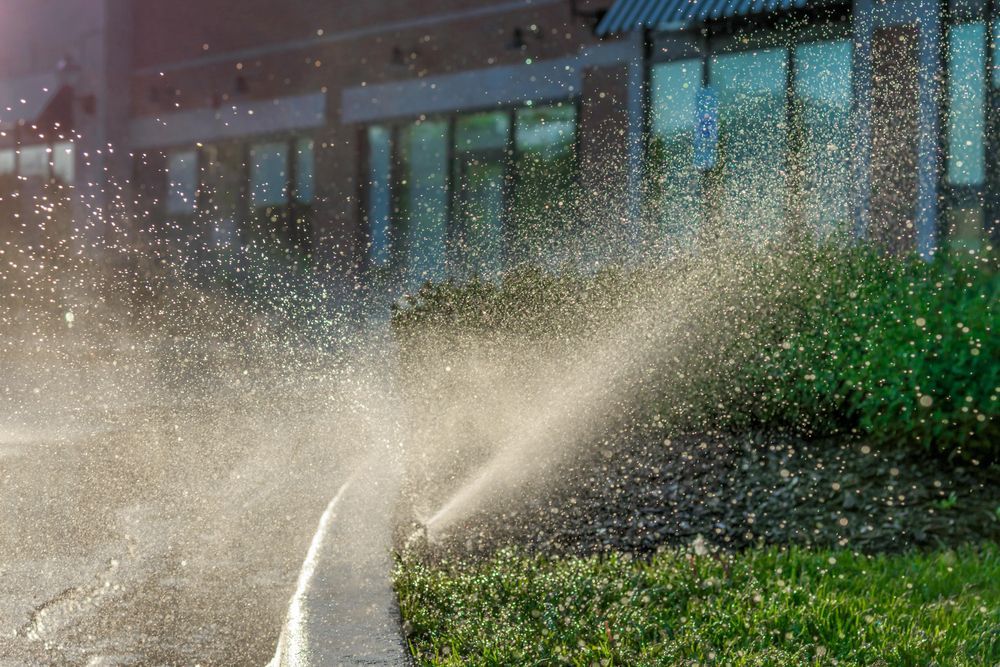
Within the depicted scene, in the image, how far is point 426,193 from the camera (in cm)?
2198

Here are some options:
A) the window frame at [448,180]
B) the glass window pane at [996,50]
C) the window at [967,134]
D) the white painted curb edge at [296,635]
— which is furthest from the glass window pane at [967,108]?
the white painted curb edge at [296,635]

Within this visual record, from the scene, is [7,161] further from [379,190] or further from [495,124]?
[495,124]

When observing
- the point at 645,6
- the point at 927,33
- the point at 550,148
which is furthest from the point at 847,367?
the point at 550,148

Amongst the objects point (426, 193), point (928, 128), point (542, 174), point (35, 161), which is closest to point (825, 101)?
point (928, 128)

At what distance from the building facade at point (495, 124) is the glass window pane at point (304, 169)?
6cm

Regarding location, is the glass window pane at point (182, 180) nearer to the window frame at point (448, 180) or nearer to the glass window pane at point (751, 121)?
the window frame at point (448, 180)

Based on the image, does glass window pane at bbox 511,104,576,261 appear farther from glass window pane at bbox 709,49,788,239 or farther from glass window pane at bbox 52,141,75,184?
glass window pane at bbox 52,141,75,184

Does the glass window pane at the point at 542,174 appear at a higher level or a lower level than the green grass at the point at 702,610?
higher

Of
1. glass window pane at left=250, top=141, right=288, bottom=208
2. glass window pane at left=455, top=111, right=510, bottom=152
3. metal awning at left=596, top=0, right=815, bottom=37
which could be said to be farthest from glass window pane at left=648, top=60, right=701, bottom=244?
glass window pane at left=250, top=141, right=288, bottom=208

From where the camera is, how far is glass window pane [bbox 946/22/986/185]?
46.2ft

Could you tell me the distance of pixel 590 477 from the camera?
6.29 metres

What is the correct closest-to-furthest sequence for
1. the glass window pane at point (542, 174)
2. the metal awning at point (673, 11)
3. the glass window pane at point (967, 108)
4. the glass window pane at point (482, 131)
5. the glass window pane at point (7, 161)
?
the glass window pane at point (967, 108), the metal awning at point (673, 11), the glass window pane at point (542, 174), the glass window pane at point (482, 131), the glass window pane at point (7, 161)

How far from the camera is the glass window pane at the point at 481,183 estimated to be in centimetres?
2048

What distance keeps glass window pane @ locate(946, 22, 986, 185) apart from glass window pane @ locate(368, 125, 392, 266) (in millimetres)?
11421
